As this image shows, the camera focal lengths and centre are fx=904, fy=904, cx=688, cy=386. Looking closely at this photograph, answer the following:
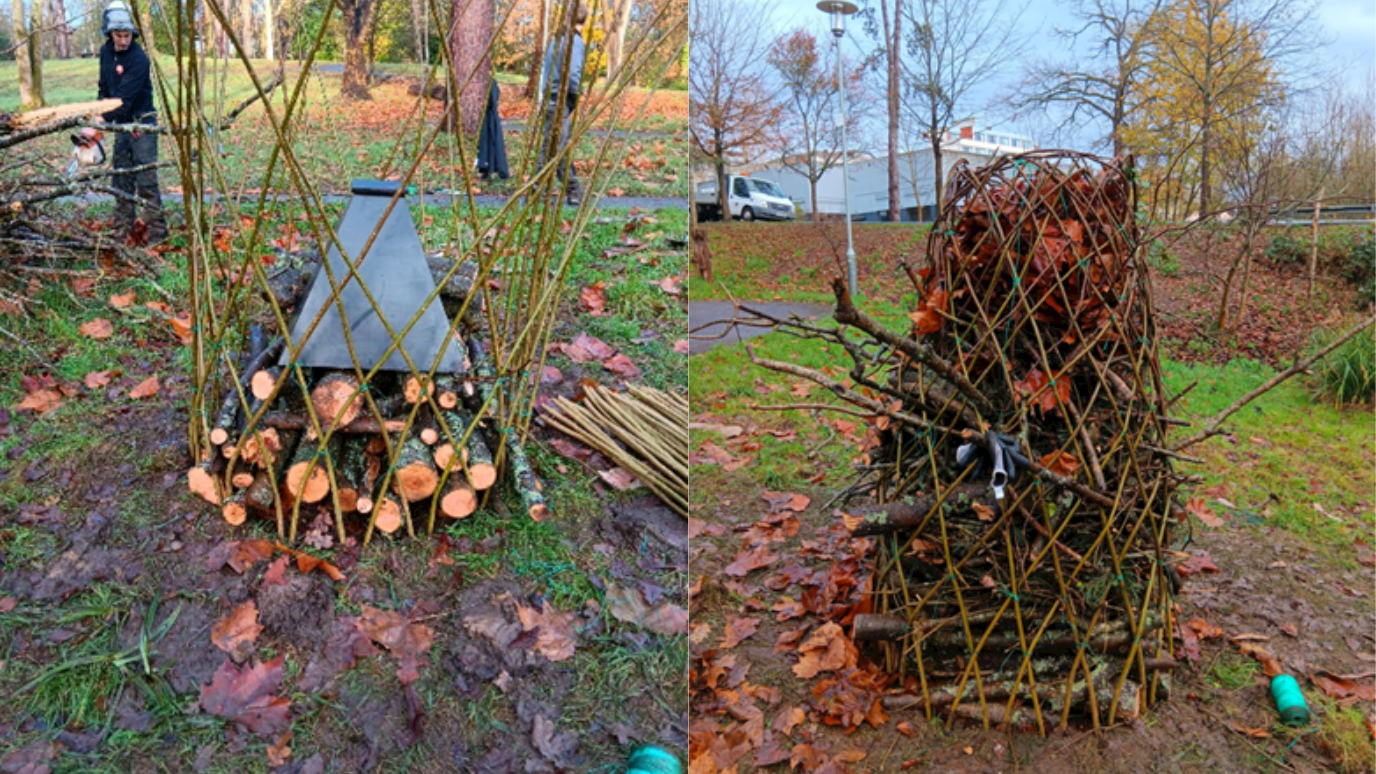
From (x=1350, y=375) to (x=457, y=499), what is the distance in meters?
7.56

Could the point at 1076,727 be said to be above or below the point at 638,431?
below

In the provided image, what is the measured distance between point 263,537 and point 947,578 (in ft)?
7.29

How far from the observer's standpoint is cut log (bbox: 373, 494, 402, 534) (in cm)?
311

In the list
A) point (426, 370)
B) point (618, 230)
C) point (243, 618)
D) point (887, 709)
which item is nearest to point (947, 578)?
point (887, 709)

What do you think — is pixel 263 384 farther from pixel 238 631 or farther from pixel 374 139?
pixel 374 139

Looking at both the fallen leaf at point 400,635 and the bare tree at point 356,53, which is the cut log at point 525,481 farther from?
the bare tree at point 356,53

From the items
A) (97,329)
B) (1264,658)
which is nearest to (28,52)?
(97,329)

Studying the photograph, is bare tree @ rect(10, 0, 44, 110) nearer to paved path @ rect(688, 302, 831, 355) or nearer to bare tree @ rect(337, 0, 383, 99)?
bare tree @ rect(337, 0, 383, 99)

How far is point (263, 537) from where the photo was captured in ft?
10.00

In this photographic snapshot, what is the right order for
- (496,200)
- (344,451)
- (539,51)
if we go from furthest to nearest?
(496,200)
(539,51)
(344,451)

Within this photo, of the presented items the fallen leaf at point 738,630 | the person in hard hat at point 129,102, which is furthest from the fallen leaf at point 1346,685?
the person in hard hat at point 129,102

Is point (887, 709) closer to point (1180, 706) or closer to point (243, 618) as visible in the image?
point (1180, 706)

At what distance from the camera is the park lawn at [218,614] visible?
94.8 inches

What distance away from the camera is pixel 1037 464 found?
2.39 metres
